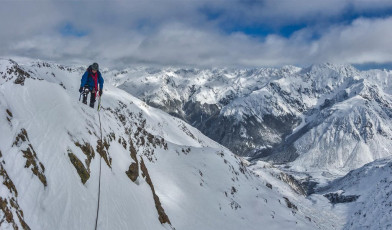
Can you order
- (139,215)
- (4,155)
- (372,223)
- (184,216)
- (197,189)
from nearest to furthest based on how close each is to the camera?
(4,155), (139,215), (184,216), (372,223), (197,189)

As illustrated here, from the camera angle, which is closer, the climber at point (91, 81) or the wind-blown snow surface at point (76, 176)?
the wind-blown snow surface at point (76, 176)

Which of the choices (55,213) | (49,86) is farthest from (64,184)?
(49,86)

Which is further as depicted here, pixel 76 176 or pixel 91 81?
pixel 91 81

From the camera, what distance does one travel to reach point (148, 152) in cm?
4447

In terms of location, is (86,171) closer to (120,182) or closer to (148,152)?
(120,182)

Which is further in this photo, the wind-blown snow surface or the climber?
the climber

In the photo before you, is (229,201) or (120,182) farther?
(229,201)

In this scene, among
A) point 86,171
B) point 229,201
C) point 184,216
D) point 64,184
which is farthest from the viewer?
point 229,201

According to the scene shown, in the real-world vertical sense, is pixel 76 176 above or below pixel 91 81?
below

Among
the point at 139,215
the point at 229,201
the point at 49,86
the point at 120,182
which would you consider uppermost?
the point at 49,86

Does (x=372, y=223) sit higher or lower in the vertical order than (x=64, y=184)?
lower

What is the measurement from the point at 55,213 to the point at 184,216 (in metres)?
22.8

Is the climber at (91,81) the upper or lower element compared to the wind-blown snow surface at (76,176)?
upper

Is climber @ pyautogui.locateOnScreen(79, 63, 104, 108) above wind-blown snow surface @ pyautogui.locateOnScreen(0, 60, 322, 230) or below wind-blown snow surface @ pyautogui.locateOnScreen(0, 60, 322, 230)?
above
